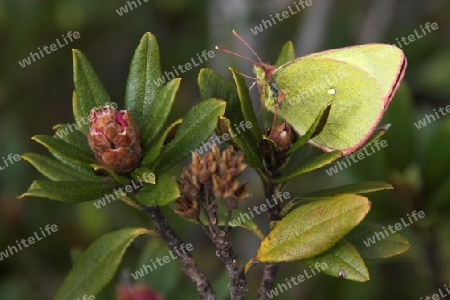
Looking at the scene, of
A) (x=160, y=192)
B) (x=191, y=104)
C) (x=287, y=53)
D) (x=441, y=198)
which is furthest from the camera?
(x=191, y=104)

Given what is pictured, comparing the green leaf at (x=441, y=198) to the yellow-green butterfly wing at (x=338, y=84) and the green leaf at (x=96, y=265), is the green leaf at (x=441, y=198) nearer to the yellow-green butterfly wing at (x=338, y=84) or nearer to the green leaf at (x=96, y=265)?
the yellow-green butterfly wing at (x=338, y=84)

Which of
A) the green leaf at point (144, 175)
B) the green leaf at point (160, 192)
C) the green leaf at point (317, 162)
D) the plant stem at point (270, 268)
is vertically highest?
the green leaf at point (144, 175)

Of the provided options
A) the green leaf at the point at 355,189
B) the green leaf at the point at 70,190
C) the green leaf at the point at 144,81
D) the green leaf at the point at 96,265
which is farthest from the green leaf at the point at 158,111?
the green leaf at the point at 355,189

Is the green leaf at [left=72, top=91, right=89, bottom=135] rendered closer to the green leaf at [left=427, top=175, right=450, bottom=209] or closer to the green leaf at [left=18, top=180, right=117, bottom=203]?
the green leaf at [left=18, top=180, right=117, bottom=203]

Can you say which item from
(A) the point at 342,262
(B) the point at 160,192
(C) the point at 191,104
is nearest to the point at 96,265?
(B) the point at 160,192

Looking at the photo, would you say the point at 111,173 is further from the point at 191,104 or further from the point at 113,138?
the point at 191,104

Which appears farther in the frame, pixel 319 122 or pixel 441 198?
pixel 441 198
